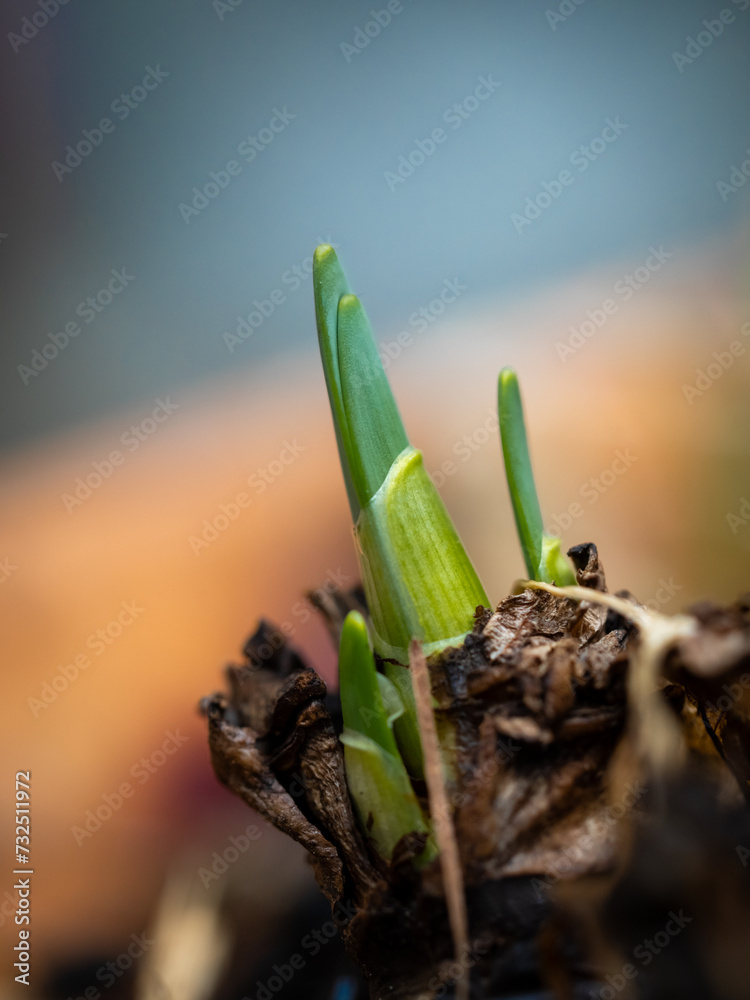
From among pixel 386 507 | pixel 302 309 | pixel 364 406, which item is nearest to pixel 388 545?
pixel 386 507

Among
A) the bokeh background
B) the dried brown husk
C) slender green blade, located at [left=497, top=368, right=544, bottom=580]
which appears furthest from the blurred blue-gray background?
the dried brown husk

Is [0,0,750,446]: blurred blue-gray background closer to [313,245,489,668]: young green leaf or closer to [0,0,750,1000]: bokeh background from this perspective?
[0,0,750,1000]: bokeh background

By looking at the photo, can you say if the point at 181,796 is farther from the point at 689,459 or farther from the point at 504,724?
the point at 689,459

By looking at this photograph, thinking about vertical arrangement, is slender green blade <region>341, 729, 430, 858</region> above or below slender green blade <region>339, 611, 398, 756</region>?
below

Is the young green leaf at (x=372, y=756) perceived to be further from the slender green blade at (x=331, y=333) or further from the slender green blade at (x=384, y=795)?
the slender green blade at (x=331, y=333)

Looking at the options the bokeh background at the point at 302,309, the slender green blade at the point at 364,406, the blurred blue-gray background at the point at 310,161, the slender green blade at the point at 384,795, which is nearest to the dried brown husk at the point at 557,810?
the slender green blade at the point at 384,795

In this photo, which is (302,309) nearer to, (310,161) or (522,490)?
(310,161)

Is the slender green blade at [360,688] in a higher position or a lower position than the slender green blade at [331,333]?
lower
